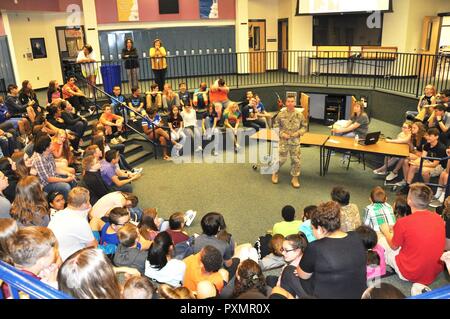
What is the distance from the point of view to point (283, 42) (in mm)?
14750

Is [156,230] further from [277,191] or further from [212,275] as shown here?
[277,191]

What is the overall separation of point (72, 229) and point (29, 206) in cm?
73

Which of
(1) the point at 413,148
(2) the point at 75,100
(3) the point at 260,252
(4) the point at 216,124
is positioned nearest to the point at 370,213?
(3) the point at 260,252

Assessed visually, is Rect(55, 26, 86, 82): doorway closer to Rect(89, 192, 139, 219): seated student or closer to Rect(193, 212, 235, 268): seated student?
Rect(89, 192, 139, 219): seated student

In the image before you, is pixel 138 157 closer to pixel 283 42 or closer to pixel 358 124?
pixel 358 124

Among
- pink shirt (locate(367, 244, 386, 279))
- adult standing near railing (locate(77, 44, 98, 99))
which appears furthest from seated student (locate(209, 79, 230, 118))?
pink shirt (locate(367, 244, 386, 279))

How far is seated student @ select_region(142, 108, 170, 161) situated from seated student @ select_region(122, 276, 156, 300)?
6328mm

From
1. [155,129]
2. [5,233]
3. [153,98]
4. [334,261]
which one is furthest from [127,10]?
[334,261]

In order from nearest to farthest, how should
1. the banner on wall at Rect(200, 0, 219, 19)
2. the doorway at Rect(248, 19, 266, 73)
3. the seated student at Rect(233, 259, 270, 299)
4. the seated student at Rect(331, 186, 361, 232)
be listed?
1. the seated student at Rect(233, 259, 270, 299)
2. the seated student at Rect(331, 186, 361, 232)
3. the banner on wall at Rect(200, 0, 219, 19)
4. the doorway at Rect(248, 19, 266, 73)

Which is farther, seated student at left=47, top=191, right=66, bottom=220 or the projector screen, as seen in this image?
the projector screen

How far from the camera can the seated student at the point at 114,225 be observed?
4.14 metres

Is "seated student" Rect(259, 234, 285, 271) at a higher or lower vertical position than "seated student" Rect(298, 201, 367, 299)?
lower

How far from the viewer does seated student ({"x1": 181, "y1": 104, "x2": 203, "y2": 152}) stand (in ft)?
29.8

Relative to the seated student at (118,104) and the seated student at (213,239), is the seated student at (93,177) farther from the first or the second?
the seated student at (118,104)
